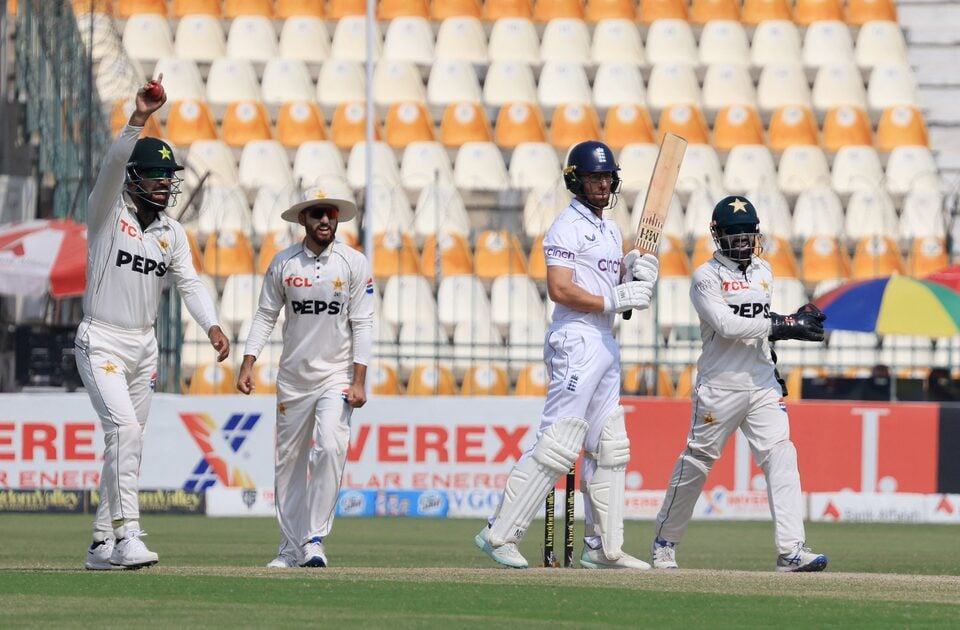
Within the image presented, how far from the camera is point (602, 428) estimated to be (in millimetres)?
9312

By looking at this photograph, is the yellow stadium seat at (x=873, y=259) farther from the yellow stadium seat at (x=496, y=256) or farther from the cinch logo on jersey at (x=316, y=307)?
the cinch logo on jersey at (x=316, y=307)

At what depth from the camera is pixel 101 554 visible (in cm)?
909

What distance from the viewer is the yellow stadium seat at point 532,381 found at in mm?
19672

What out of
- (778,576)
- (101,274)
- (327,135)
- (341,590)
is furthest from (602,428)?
(327,135)

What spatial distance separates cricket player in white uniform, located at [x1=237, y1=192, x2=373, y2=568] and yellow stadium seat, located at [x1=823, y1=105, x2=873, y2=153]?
16.0 metres

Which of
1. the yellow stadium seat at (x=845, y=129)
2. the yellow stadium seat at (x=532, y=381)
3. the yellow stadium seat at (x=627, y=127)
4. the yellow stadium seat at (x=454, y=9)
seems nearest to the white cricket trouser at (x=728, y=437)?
the yellow stadium seat at (x=532, y=381)

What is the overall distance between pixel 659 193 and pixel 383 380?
10.3m

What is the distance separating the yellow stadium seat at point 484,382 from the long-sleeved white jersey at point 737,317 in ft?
30.5

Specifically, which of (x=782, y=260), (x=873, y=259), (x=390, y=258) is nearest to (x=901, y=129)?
(x=873, y=259)

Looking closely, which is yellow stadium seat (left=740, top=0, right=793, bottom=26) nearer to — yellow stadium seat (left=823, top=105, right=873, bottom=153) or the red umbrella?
yellow stadium seat (left=823, top=105, right=873, bottom=153)

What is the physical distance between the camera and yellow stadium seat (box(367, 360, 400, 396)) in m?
19.7

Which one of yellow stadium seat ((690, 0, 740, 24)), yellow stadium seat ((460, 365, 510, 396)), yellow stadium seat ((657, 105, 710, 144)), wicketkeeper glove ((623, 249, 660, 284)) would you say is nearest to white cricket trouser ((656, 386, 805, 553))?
wicketkeeper glove ((623, 249, 660, 284))

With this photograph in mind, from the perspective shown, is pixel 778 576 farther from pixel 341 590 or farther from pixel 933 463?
pixel 933 463

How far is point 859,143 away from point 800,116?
0.90m
